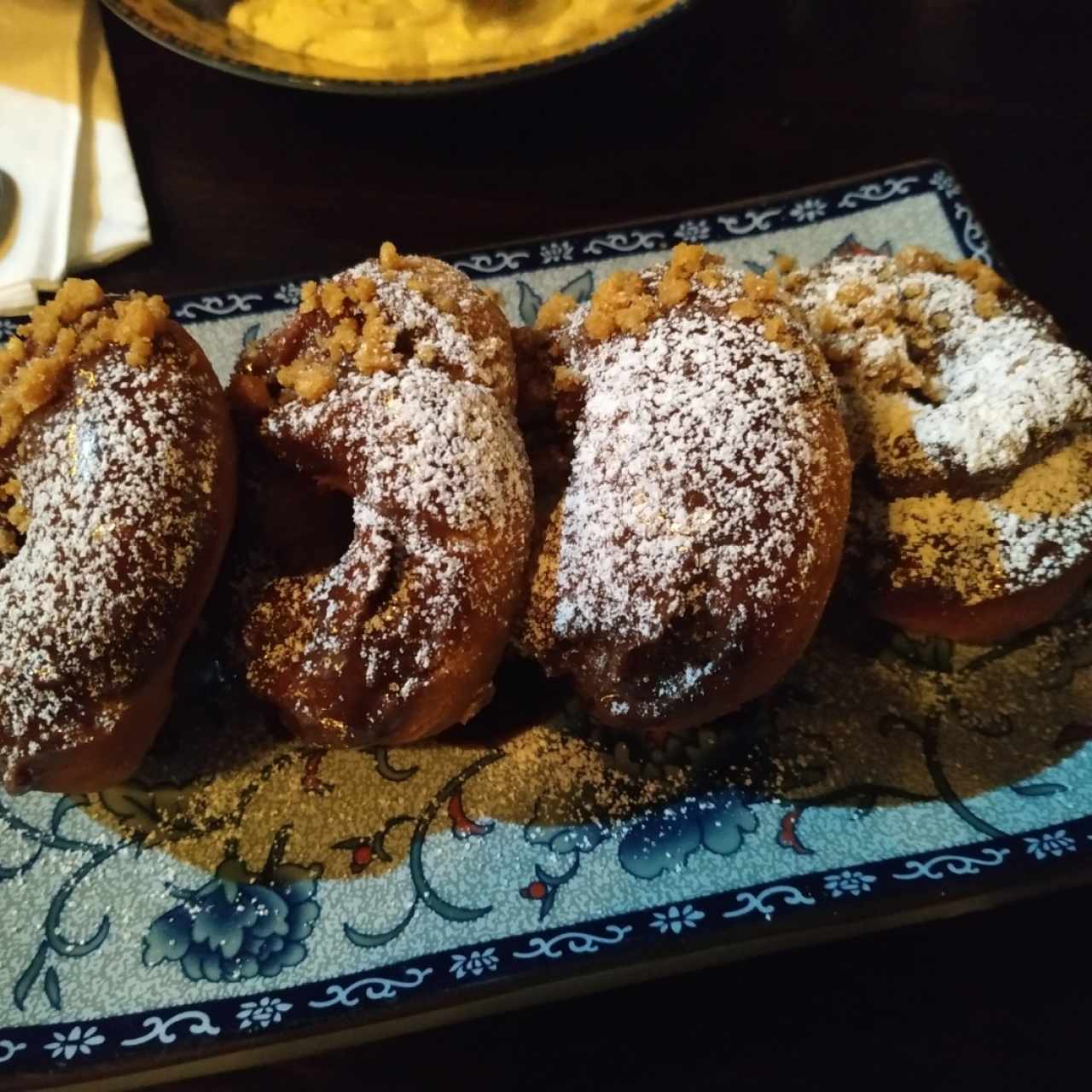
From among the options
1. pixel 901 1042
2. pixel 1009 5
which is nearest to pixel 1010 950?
pixel 901 1042

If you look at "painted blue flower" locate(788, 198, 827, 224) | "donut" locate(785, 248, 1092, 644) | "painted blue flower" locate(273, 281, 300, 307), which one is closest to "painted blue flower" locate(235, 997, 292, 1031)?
"donut" locate(785, 248, 1092, 644)

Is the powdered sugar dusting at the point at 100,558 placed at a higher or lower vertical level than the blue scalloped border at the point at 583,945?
higher

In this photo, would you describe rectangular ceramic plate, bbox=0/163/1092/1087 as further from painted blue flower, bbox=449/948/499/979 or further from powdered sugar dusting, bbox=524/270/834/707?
powdered sugar dusting, bbox=524/270/834/707

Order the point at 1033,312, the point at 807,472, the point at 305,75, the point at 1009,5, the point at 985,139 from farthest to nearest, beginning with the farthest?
the point at 1009,5
the point at 985,139
the point at 305,75
the point at 1033,312
the point at 807,472

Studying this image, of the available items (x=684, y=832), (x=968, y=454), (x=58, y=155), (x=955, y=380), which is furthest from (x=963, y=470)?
(x=58, y=155)

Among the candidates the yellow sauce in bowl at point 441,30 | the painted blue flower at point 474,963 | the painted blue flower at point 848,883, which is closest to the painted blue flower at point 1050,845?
the painted blue flower at point 848,883

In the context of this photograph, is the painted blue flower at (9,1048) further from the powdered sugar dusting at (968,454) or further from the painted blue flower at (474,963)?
the powdered sugar dusting at (968,454)

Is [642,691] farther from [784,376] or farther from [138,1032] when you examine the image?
[138,1032]
